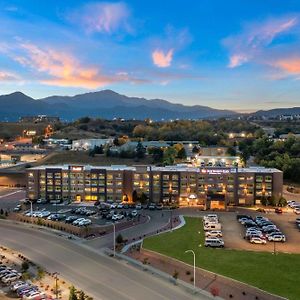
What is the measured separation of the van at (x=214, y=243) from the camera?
4223cm

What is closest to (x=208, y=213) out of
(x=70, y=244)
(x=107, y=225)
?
(x=107, y=225)

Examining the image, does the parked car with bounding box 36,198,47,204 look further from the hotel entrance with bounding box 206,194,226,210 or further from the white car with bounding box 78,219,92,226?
the hotel entrance with bounding box 206,194,226,210

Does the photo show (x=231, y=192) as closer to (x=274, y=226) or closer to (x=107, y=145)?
(x=274, y=226)

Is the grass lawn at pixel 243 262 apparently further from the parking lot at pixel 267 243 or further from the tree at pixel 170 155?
the tree at pixel 170 155

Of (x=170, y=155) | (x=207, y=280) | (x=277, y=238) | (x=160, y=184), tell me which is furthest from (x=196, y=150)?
(x=207, y=280)

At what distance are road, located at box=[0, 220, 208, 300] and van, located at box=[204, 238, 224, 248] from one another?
8.79m

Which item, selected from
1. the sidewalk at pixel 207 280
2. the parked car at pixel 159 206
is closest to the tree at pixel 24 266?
the sidewalk at pixel 207 280

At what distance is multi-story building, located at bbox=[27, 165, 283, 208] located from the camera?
6575cm

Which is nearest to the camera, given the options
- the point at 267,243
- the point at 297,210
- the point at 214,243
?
the point at 214,243

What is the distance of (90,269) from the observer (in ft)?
122

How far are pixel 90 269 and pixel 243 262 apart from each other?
44.0 ft

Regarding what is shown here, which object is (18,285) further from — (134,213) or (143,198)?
(143,198)

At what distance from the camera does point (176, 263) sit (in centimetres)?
3778

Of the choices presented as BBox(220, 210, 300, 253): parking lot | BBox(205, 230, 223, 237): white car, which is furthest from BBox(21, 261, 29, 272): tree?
BBox(220, 210, 300, 253): parking lot
